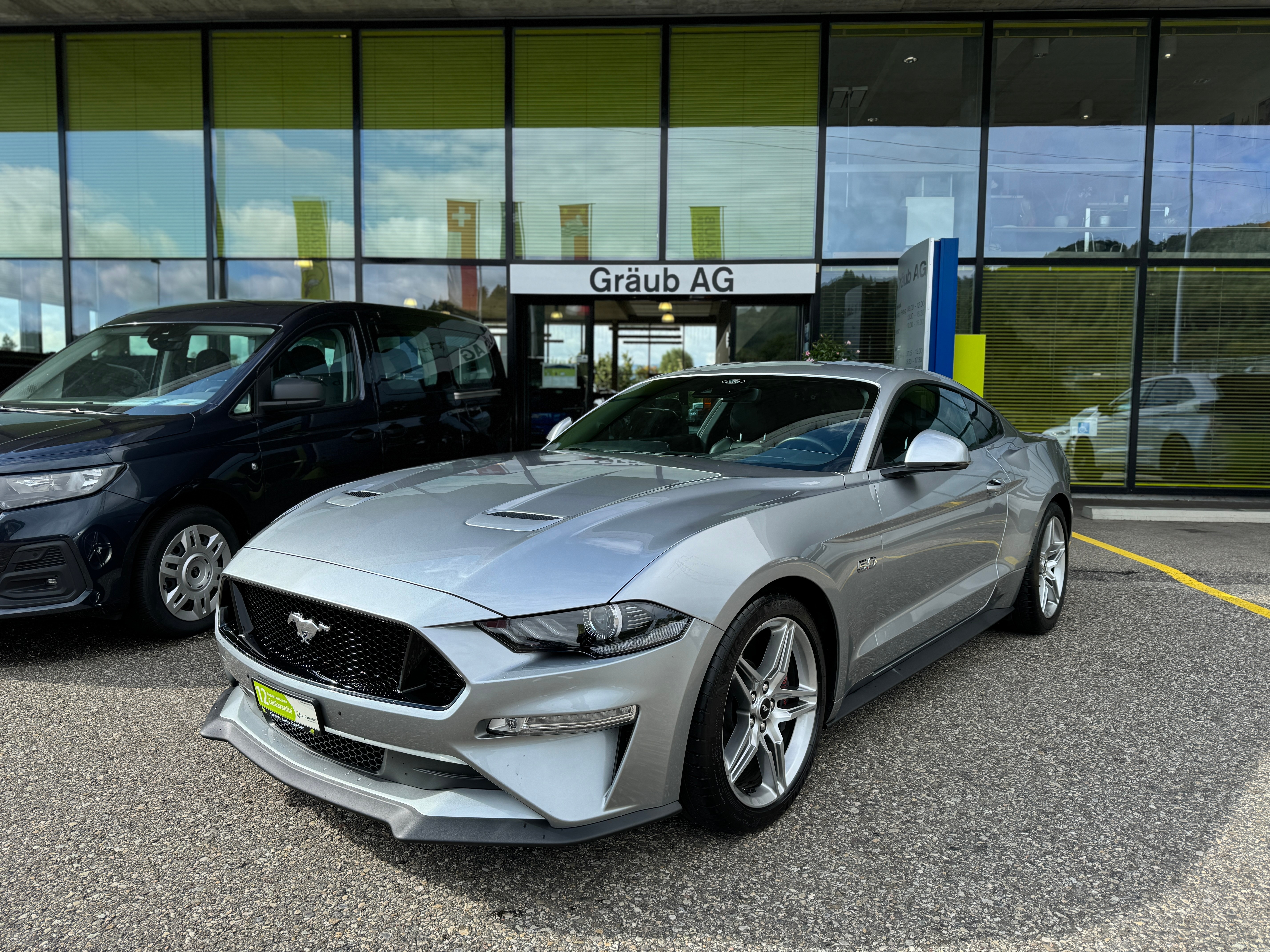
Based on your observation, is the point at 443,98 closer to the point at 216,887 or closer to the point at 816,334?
the point at 816,334

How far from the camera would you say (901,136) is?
32.6 ft

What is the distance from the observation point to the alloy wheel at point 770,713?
2.51m

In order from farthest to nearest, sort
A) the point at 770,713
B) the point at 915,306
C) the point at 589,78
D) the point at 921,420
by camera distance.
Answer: the point at 589,78
the point at 915,306
the point at 921,420
the point at 770,713

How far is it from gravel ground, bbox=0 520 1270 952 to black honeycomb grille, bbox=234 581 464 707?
0.53m

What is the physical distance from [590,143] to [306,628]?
9.03 meters

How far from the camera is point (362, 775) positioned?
222cm

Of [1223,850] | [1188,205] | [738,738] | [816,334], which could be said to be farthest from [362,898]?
[1188,205]

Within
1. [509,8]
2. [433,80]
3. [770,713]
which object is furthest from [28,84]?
[770,713]

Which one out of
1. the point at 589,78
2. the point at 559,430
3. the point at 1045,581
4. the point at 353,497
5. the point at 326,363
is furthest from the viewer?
the point at 589,78

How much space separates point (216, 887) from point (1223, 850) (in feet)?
9.08

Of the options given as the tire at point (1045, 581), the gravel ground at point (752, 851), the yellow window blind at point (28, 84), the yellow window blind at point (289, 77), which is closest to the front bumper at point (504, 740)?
the gravel ground at point (752, 851)

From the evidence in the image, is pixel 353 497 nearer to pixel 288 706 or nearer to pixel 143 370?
pixel 288 706

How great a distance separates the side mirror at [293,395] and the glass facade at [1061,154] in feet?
26.3

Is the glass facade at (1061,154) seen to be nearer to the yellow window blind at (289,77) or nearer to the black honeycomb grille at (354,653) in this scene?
the yellow window blind at (289,77)
